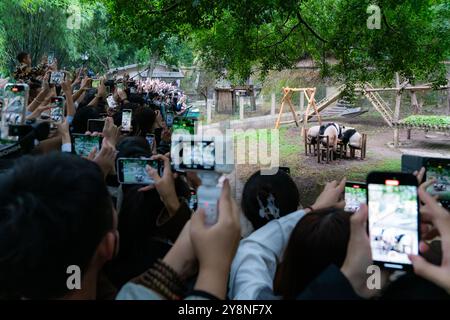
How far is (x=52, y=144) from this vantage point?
109 inches

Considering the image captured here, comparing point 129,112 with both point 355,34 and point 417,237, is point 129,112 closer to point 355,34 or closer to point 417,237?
point 417,237

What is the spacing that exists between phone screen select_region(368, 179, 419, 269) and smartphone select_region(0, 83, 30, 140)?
4.81 ft

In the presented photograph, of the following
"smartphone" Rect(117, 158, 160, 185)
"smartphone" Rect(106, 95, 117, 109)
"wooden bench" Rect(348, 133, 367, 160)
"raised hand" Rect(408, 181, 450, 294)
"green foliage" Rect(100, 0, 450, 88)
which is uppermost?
"green foliage" Rect(100, 0, 450, 88)

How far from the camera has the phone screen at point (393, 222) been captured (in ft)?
4.98

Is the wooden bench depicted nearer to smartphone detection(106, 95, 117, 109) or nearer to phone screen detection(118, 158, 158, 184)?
smartphone detection(106, 95, 117, 109)

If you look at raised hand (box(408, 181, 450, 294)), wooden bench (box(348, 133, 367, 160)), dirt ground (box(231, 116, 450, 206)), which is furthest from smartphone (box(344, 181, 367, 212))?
wooden bench (box(348, 133, 367, 160))

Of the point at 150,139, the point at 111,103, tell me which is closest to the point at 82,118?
the point at 150,139

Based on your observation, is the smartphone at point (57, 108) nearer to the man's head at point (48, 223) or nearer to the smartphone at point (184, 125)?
the smartphone at point (184, 125)

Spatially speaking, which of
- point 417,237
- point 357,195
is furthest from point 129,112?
point 417,237

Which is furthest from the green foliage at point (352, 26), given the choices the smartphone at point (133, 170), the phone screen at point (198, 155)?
the phone screen at point (198, 155)

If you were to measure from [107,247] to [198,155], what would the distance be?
0.37m

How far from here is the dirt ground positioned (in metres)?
10.7

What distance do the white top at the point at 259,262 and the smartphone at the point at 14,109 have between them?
113 centimetres

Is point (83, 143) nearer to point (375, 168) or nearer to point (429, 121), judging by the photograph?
point (375, 168)
